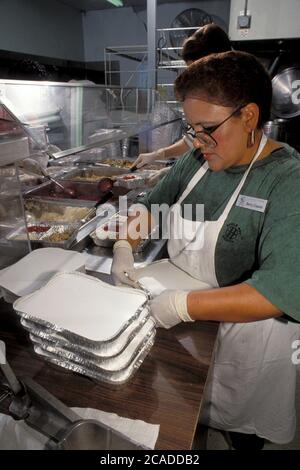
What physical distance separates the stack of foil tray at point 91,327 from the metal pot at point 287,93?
367cm

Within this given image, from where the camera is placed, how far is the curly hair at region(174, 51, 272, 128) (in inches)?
43.5

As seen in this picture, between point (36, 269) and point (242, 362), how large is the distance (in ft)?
3.27

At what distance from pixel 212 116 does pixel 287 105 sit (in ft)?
11.3

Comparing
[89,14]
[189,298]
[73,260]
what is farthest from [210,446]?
[89,14]

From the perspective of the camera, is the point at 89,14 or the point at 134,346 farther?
the point at 89,14

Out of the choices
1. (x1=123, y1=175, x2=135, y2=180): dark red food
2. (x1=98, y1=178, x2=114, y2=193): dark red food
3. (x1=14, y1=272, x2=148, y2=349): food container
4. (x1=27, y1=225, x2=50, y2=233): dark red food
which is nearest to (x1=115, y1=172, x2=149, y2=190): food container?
(x1=123, y1=175, x2=135, y2=180): dark red food

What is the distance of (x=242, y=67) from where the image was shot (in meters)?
1.11

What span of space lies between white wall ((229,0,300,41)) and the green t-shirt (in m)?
2.68

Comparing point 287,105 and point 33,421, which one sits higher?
point 287,105

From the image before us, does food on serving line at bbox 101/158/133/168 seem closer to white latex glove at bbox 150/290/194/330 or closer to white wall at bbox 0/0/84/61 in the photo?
white latex glove at bbox 150/290/194/330

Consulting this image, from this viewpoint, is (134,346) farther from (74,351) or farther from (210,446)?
(210,446)

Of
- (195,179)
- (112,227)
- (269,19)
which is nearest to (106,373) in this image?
(195,179)

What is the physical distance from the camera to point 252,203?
1223 mm

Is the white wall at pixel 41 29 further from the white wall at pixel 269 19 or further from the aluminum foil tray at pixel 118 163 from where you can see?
the white wall at pixel 269 19
